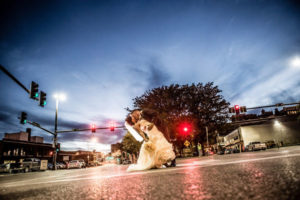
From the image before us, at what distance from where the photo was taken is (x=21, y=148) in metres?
44.7

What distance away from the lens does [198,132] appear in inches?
1124

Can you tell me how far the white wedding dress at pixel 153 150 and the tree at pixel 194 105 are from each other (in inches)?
877

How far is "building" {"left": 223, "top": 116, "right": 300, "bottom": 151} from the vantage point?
126 ft

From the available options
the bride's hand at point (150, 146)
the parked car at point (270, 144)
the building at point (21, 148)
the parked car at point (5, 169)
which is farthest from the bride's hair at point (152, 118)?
the building at point (21, 148)

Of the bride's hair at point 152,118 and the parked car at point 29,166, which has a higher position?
the bride's hair at point 152,118

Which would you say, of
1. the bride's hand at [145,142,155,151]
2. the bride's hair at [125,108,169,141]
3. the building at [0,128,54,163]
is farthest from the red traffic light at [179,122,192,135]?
the building at [0,128,54,163]

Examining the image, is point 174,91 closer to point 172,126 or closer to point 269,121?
point 172,126

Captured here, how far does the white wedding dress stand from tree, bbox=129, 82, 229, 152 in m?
22.3

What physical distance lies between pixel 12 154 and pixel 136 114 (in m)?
51.9

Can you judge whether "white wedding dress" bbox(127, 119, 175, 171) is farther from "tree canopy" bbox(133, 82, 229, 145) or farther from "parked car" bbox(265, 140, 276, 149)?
"parked car" bbox(265, 140, 276, 149)

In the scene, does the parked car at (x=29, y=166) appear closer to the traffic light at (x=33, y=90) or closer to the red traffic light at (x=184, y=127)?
the traffic light at (x=33, y=90)

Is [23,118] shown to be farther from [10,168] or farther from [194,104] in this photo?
[194,104]

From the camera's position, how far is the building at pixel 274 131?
38.4 metres

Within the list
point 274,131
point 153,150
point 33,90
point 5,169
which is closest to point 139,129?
point 153,150
